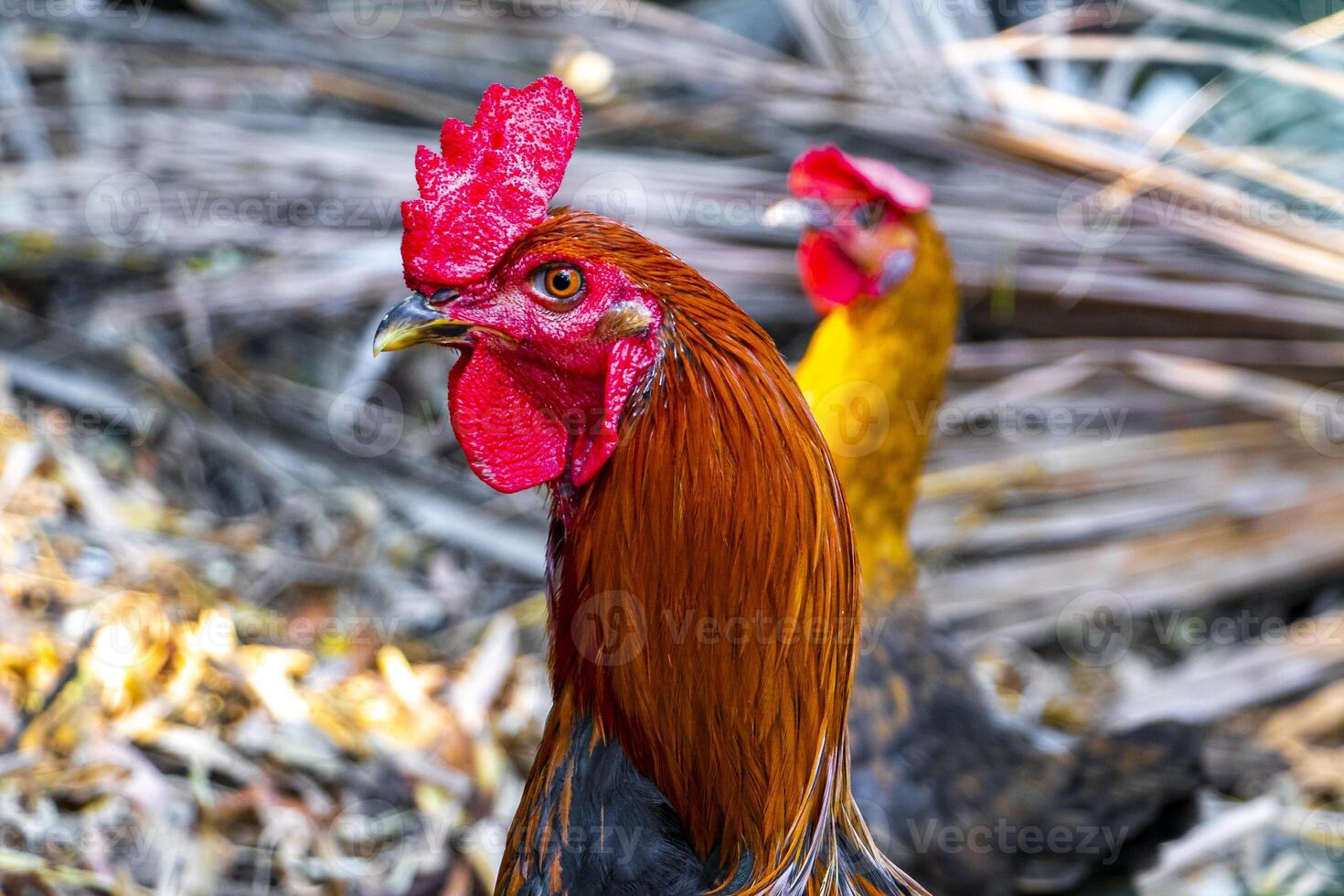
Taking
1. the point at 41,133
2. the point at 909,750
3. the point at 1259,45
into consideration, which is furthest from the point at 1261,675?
the point at 41,133

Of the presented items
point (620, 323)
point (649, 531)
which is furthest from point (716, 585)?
point (620, 323)

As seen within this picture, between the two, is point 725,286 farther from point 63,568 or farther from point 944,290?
point 63,568

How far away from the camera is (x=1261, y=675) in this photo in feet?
13.9

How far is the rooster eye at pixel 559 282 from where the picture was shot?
1843 mm

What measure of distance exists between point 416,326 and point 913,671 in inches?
76.9

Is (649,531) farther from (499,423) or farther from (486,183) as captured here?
(486,183)

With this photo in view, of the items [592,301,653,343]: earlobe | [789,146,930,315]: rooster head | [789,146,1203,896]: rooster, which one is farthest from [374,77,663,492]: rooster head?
[789,146,930,315]: rooster head

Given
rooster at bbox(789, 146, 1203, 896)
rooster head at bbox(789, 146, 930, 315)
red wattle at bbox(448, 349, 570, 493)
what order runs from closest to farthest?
red wattle at bbox(448, 349, 570, 493) → rooster at bbox(789, 146, 1203, 896) → rooster head at bbox(789, 146, 930, 315)

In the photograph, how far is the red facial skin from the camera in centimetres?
183

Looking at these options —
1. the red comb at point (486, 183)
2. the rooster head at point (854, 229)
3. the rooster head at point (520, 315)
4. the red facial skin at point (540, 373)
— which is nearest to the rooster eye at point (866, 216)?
the rooster head at point (854, 229)

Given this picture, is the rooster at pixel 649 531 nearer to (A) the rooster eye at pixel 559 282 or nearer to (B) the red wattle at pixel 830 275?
(A) the rooster eye at pixel 559 282

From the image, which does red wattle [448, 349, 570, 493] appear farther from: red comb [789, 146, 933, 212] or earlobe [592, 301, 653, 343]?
red comb [789, 146, 933, 212]

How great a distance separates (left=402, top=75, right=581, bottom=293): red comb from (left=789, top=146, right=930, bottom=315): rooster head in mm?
1666

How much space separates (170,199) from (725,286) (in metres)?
2.45
